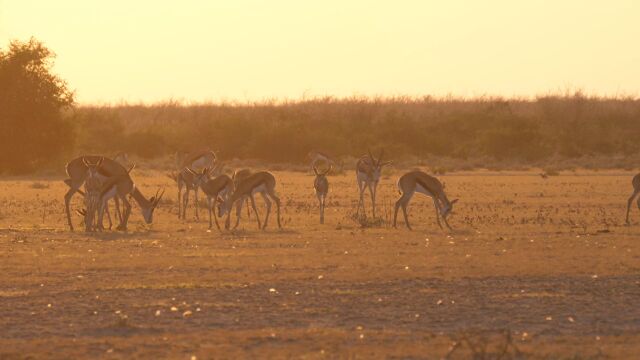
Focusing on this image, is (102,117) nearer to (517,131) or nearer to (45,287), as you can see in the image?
(517,131)

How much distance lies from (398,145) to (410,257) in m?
50.5

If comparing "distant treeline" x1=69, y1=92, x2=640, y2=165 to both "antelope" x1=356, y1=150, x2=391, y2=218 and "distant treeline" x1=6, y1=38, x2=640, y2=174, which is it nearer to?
"distant treeline" x1=6, y1=38, x2=640, y2=174

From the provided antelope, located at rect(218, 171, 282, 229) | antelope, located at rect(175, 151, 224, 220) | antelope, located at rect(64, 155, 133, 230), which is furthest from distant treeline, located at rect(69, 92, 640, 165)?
antelope, located at rect(218, 171, 282, 229)

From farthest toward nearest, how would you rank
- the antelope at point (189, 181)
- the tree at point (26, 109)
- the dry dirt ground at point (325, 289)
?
the tree at point (26, 109) < the antelope at point (189, 181) < the dry dirt ground at point (325, 289)

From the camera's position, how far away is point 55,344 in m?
11.5

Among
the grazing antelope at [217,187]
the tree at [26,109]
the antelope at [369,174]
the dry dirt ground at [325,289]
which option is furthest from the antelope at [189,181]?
the tree at [26,109]

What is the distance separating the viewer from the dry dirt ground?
1147 centimetres

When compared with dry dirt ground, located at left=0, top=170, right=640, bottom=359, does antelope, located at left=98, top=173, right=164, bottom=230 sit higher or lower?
higher

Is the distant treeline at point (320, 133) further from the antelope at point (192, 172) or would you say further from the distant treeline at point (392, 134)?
the antelope at point (192, 172)

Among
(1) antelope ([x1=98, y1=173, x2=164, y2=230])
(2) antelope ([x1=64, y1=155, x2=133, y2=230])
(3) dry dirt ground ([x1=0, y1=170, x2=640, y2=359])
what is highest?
(2) antelope ([x1=64, y1=155, x2=133, y2=230])

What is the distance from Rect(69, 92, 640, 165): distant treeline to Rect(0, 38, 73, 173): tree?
304 centimetres

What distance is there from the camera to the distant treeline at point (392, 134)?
65.4m

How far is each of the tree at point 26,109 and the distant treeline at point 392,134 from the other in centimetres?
304

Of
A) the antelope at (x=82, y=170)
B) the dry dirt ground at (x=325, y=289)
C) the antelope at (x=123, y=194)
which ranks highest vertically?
the antelope at (x=82, y=170)
